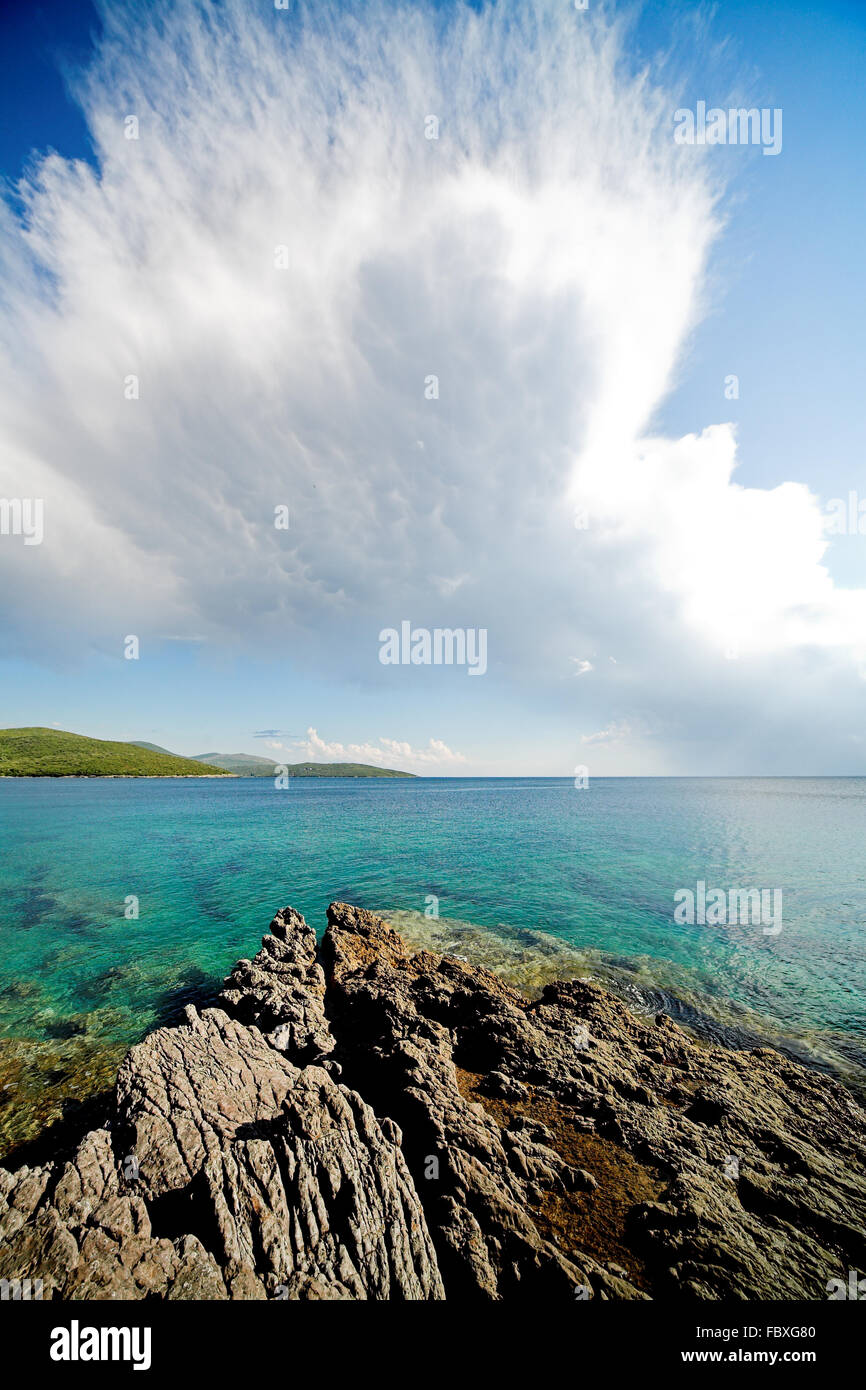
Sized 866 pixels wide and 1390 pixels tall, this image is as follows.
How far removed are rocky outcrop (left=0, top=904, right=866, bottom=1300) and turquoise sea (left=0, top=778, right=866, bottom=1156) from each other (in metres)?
5.84

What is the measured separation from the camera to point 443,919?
93.6ft

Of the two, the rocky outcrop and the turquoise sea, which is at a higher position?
the rocky outcrop

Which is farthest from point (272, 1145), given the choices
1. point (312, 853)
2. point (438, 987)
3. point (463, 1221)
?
point (312, 853)

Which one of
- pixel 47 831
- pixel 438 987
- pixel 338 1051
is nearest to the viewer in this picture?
pixel 338 1051

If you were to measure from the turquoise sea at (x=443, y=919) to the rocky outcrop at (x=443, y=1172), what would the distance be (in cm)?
584

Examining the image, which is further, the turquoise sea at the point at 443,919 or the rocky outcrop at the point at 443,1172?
the turquoise sea at the point at 443,919

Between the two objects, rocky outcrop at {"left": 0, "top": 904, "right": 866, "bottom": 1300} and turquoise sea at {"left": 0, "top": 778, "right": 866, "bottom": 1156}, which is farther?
turquoise sea at {"left": 0, "top": 778, "right": 866, "bottom": 1156}

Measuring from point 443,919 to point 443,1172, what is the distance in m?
20.1

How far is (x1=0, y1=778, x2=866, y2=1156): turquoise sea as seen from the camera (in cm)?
1811

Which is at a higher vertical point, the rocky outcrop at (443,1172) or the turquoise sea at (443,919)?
the rocky outcrop at (443,1172)

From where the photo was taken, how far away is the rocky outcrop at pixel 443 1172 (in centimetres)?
711

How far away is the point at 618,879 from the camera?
38.9 meters
